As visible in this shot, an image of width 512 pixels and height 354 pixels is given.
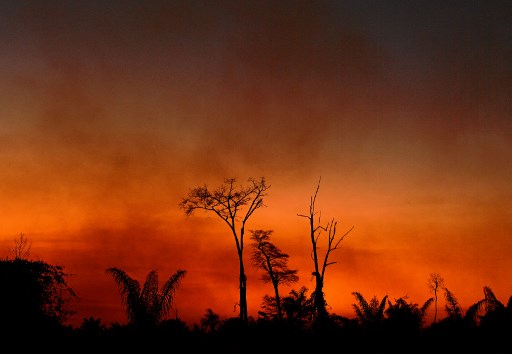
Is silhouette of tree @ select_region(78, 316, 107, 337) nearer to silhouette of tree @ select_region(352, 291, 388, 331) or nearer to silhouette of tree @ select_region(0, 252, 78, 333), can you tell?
silhouette of tree @ select_region(0, 252, 78, 333)

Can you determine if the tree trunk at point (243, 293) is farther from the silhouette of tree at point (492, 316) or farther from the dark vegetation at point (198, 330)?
the silhouette of tree at point (492, 316)

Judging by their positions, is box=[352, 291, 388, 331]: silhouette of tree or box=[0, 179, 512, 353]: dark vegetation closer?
box=[0, 179, 512, 353]: dark vegetation

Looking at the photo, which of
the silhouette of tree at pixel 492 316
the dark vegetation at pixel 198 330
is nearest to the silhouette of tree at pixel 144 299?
the dark vegetation at pixel 198 330

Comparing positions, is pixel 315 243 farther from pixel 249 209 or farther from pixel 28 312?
pixel 28 312

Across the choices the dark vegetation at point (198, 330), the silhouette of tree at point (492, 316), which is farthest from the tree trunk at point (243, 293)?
the silhouette of tree at point (492, 316)

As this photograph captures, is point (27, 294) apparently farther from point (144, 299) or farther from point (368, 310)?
point (368, 310)

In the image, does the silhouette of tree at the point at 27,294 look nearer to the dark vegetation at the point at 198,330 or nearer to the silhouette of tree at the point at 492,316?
the dark vegetation at the point at 198,330

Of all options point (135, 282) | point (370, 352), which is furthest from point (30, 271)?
point (370, 352)

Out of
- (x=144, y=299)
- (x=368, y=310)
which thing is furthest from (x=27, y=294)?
(x=368, y=310)

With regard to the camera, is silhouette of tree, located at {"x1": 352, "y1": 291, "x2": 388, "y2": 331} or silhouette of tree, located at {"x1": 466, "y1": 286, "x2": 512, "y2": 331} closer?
silhouette of tree, located at {"x1": 466, "y1": 286, "x2": 512, "y2": 331}

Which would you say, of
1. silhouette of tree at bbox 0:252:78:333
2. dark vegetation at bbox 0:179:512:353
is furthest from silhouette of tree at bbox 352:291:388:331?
silhouette of tree at bbox 0:252:78:333

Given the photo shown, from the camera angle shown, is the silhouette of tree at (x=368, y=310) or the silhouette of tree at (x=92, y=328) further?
the silhouette of tree at (x=368, y=310)

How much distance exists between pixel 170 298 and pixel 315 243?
10.0 metres

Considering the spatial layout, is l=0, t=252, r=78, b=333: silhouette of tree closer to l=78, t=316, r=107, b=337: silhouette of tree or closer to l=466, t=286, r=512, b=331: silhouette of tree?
l=78, t=316, r=107, b=337: silhouette of tree
